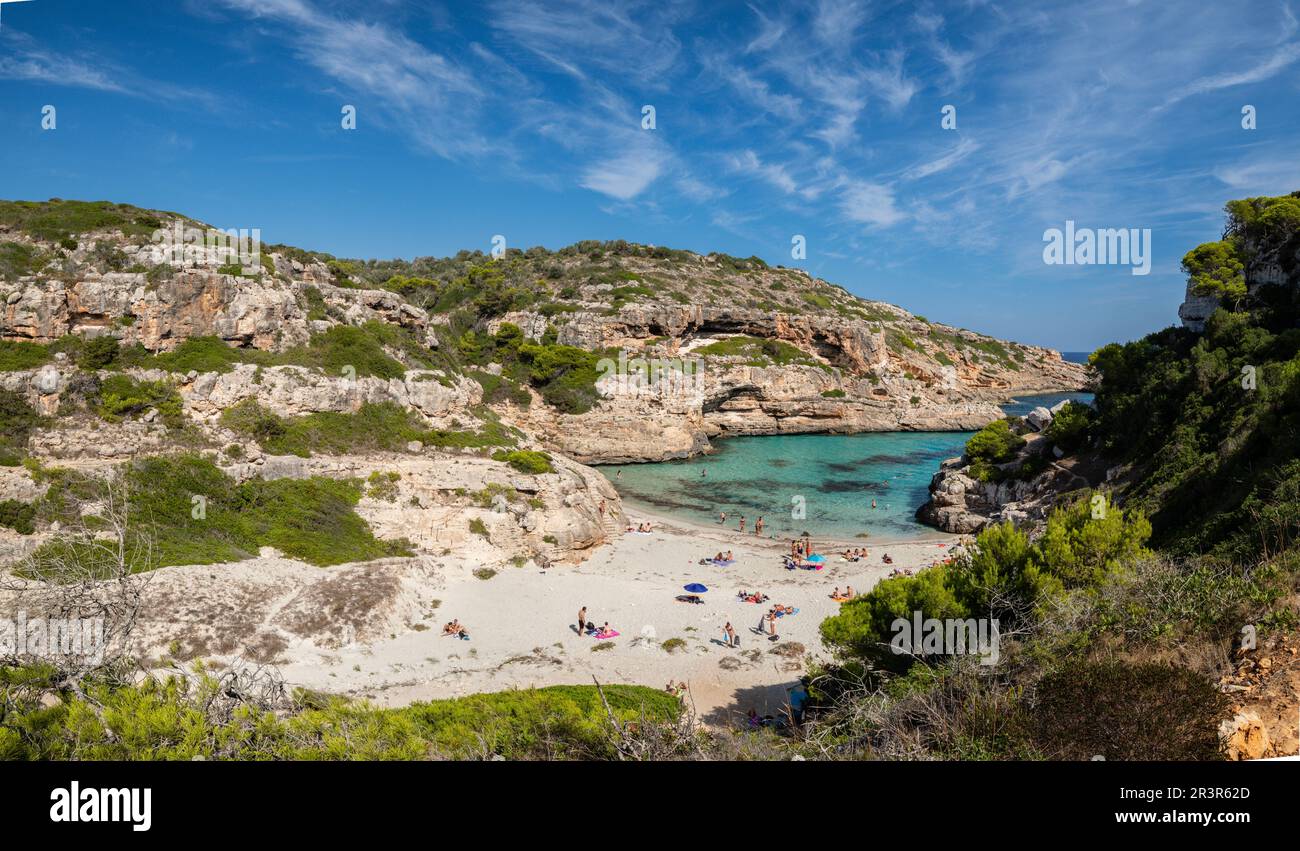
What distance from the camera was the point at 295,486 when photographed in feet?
64.3

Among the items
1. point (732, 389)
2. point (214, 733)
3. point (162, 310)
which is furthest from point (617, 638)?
point (732, 389)

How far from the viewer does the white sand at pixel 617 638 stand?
509 inches

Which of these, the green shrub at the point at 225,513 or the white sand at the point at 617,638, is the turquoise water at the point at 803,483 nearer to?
the white sand at the point at 617,638

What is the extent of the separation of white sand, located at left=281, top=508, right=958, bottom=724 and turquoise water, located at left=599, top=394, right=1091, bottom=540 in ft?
18.9

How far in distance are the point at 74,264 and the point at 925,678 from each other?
31218mm

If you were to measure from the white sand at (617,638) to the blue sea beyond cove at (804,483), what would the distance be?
564cm

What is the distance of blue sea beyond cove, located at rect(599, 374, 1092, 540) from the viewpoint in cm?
2878

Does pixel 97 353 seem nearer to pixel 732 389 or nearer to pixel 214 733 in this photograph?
pixel 214 733

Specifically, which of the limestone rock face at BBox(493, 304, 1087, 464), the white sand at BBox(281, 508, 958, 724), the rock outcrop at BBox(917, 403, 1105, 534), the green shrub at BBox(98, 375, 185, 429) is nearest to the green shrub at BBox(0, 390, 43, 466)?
the green shrub at BBox(98, 375, 185, 429)

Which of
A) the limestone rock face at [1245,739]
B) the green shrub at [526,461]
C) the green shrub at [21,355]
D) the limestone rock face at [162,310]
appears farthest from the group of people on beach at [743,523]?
the green shrub at [21,355]

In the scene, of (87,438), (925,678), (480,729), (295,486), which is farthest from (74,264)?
(925,678)

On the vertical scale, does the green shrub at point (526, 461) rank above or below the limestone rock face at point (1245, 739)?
above

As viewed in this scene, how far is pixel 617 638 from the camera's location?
15523mm
